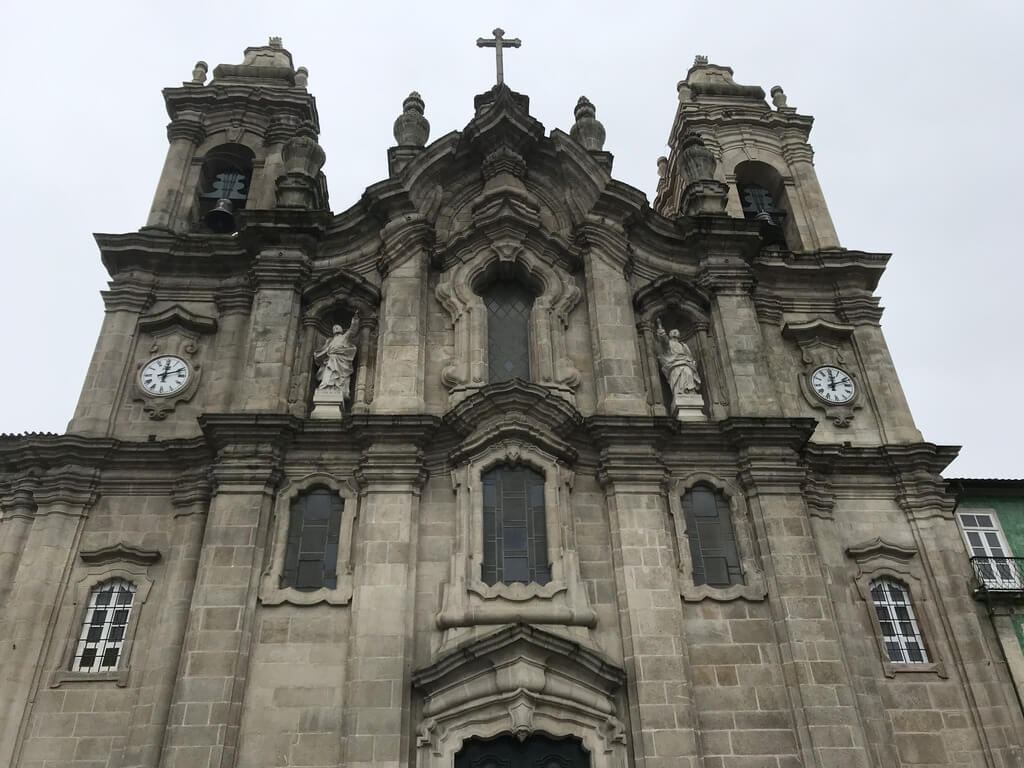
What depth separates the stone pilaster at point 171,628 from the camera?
1350cm

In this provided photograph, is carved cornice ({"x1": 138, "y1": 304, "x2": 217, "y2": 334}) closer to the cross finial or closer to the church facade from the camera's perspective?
the church facade

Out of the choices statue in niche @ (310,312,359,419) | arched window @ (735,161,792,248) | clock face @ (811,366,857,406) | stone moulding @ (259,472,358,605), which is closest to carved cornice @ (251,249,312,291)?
statue in niche @ (310,312,359,419)

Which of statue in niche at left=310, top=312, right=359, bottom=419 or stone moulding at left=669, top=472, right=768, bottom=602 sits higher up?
statue in niche at left=310, top=312, right=359, bottom=419

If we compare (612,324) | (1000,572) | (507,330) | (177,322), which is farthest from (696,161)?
(177,322)

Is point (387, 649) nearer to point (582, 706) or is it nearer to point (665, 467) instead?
point (582, 706)

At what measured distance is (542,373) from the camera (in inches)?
677

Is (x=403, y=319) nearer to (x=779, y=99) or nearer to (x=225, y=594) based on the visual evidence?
(x=225, y=594)

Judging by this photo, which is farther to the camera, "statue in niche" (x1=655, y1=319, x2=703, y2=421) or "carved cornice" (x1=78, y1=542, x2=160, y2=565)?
"statue in niche" (x1=655, y1=319, x2=703, y2=421)

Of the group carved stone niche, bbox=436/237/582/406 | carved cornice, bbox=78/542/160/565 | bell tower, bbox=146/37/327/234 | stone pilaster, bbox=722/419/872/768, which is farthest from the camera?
bell tower, bbox=146/37/327/234

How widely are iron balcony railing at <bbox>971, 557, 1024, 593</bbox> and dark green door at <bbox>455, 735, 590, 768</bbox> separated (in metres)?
8.68

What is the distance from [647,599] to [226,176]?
16.2 meters

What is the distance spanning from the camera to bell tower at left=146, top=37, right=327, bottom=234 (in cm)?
2133

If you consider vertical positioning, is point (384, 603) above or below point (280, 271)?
below

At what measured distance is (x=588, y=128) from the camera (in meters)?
21.9
